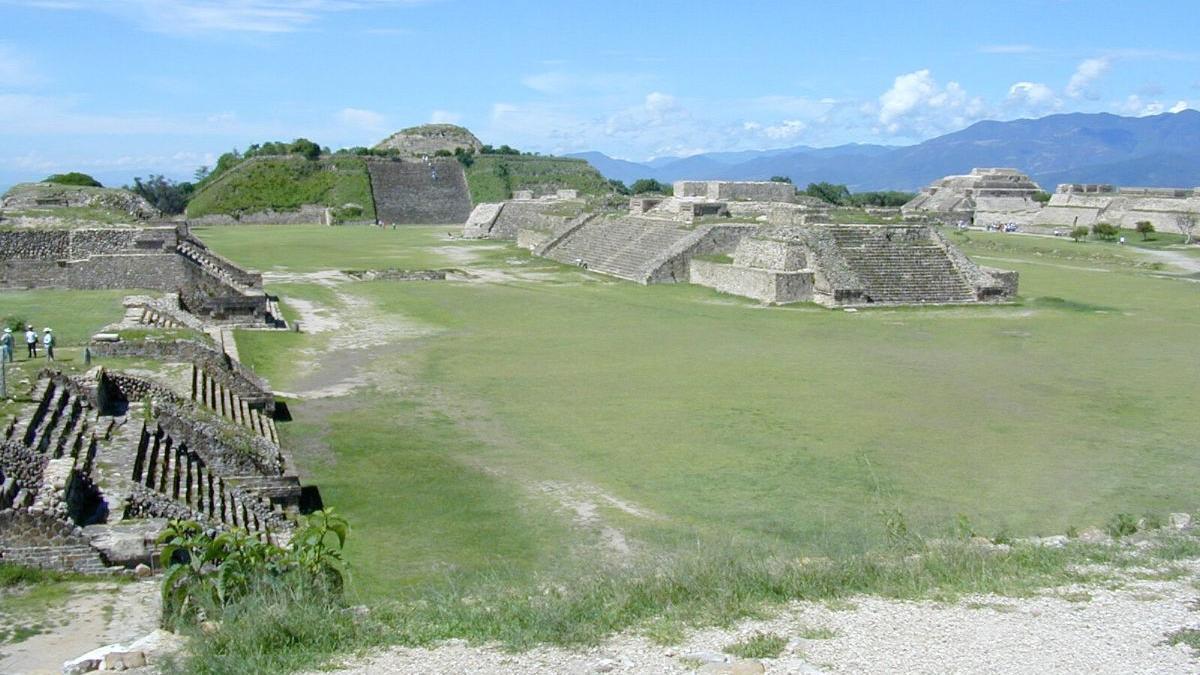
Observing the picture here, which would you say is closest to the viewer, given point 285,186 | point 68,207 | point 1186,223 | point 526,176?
point 68,207

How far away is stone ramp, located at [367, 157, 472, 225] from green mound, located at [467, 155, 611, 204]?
0.87 meters

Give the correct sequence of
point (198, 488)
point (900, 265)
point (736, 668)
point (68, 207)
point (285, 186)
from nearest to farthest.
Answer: point (736, 668) < point (198, 488) < point (68, 207) < point (900, 265) < point (285, 186)

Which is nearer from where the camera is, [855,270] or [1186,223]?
[855,270]

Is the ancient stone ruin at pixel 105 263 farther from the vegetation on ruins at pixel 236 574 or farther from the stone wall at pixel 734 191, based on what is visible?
the stone wall at pixel 734 191

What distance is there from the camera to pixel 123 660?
Answer: 16.6 feet

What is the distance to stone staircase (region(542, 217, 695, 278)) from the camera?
97.0ft

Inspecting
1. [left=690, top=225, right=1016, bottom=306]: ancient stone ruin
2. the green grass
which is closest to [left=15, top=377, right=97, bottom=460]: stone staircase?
[left=690, top=225, right=1016, bottom=306]: ancient stone ruin

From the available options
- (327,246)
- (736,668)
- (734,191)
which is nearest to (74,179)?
(327,246)

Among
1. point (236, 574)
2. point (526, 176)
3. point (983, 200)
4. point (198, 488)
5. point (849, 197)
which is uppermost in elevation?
point (526, 176)

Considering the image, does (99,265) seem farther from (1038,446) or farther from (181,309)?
(1038,446)

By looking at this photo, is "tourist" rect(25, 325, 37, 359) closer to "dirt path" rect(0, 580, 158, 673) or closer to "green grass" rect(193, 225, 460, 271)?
"dirt path" rect(0, 580, 158, 673)

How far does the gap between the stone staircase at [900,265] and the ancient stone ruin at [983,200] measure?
24816mm

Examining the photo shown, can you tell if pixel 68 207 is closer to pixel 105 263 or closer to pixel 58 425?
pixel 105 263

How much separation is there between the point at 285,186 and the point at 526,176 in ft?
42.9
